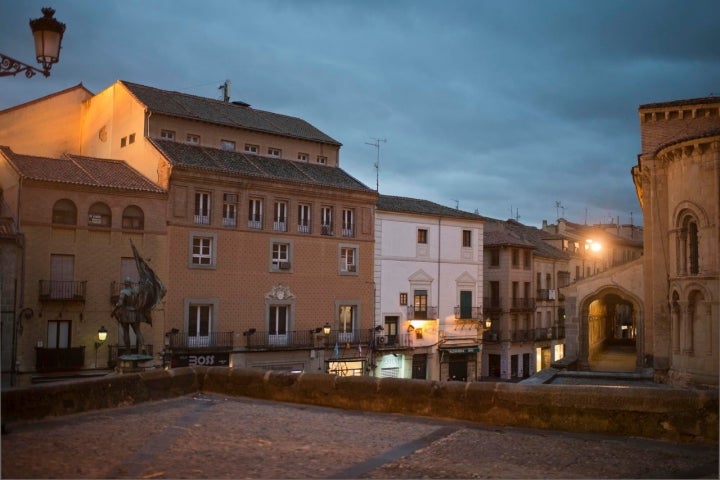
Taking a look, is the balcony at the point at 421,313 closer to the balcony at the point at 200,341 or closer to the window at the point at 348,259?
the window at the point at 348,259

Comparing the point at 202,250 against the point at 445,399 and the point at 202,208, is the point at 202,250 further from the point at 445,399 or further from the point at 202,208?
the point at 445,399

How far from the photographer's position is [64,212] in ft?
95.0

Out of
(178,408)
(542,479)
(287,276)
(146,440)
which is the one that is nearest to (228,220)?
(287,276)

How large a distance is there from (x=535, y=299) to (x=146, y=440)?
150 feet

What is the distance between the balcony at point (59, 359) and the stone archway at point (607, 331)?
2151 centimetres

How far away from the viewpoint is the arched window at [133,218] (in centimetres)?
3042

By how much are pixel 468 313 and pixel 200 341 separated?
18.3 meters

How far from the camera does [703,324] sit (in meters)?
22.7

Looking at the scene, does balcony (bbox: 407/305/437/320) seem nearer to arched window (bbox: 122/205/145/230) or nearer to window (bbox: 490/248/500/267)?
window (bbox: 490/248/500/267)

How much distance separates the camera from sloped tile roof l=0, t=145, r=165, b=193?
28.7 m

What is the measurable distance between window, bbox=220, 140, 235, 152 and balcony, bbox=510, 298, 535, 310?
23436mm

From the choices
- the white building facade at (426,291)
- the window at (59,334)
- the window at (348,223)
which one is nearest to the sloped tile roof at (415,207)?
the white building facade at (426,291)

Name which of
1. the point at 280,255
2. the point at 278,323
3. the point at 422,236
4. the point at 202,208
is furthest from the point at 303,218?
the point at 422,236

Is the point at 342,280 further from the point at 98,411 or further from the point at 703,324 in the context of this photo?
the point at 98,411
